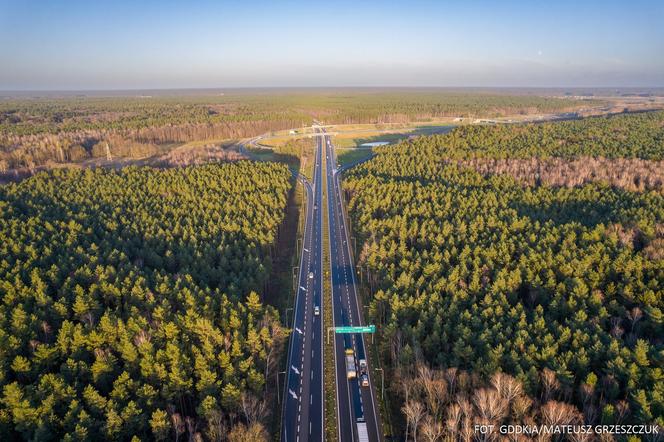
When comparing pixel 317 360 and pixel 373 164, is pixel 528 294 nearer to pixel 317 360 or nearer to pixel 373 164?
pixel 317 360

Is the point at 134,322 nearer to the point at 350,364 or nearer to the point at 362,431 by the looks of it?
the point at 350,364

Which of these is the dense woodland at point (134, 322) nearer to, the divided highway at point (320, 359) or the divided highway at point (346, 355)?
the divided highway at point (320, 359)

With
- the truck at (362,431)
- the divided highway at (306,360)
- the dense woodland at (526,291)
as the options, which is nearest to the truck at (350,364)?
the divided highway at (306,360)

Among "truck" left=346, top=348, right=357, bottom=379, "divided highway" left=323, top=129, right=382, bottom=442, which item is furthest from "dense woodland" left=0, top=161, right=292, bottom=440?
"truck" left=346, top=348, right=357, bottom=379

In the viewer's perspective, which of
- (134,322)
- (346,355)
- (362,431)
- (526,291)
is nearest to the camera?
(362,431)

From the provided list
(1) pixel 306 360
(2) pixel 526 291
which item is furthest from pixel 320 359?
(2) pixel 526 291

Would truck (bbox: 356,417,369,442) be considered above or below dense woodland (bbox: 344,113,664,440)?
below

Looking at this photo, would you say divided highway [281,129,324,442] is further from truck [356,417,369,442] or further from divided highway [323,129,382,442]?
truck [356,417,369,442]
